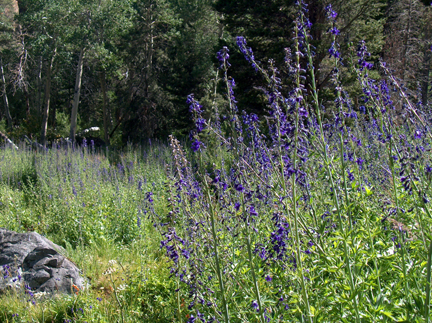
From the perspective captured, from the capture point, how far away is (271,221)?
11.0 ft

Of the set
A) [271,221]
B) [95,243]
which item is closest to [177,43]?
Answer: [95,243]

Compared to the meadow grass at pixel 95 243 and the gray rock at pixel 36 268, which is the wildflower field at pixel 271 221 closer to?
the meadow grass at pixel 95 243

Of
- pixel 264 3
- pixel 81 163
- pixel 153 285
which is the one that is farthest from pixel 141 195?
pixel 264 3

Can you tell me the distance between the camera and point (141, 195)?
6715 mm

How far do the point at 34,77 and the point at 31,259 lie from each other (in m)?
32.4

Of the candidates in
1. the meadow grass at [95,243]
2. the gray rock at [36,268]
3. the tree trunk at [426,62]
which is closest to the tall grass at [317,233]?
the meadow grass at [95,243]

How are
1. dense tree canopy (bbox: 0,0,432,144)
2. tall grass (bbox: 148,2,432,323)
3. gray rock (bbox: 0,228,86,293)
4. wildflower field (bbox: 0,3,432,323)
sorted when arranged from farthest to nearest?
dense tree canopy (bbox: 0,0,432,144)
gray rock (bbox: 0,228,86,293)
wildflower field (bbox: 0,3,432,323)
tall grass (bbox: 148,2,432,323)

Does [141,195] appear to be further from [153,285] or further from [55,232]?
[153,285]

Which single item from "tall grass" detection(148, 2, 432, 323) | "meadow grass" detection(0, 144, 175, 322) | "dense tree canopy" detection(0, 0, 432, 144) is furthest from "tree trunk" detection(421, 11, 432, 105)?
"tall grass" detection(148, 2, 432, 323)

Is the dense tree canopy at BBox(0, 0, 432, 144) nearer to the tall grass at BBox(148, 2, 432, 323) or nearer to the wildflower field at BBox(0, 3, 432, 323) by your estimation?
the wildflower field at BBox(0, 3, 432, 323)

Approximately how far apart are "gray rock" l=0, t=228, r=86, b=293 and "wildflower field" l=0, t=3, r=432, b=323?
0.62 ft

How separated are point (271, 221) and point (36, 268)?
10.5 ft

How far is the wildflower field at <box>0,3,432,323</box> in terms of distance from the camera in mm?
2074

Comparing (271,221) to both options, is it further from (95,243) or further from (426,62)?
(426,62)
